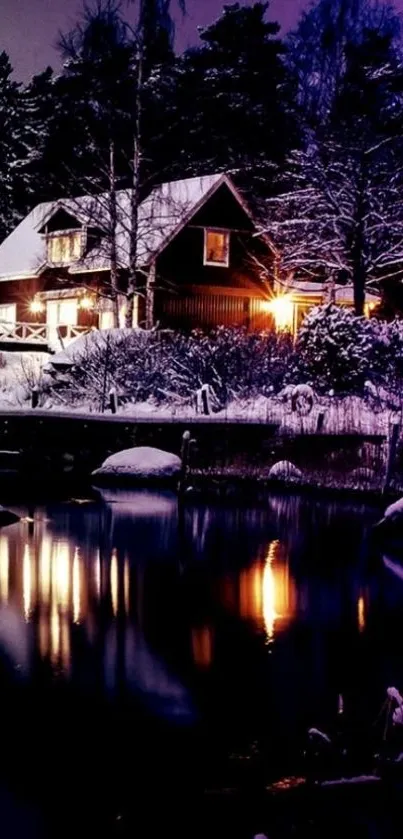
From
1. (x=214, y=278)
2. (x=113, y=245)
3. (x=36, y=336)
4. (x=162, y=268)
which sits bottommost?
(x=36, y=336)

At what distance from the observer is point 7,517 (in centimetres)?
2088

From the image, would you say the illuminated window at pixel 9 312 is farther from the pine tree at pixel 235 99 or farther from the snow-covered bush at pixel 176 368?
the snow-covered bush at pixel 176 368

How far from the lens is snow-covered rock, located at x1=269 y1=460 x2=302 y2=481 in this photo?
85.4ft

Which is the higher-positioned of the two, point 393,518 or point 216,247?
point 216,247

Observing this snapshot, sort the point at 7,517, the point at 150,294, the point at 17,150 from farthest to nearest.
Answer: the point at 17,150, the point at 150,294, the point at 7,517

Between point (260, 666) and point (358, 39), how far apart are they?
3336 cm

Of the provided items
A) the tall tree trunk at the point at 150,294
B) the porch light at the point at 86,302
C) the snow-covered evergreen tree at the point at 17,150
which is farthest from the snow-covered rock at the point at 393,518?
the snow-covered evergreen tree at the point at 17,150

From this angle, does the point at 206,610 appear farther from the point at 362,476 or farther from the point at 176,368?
the point at 176,368

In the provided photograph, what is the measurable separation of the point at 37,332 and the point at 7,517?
868 inches

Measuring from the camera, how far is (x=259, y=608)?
14453mm

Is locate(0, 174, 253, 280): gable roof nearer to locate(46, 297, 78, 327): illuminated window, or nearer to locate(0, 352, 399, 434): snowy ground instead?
locate(46, 297, 78, 327): illuminated window

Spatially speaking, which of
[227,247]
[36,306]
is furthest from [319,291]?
[36,306]

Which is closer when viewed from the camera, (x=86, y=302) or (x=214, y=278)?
(x=86, y=302)

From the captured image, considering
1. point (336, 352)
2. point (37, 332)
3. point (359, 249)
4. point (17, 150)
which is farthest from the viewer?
point (17, 150)
